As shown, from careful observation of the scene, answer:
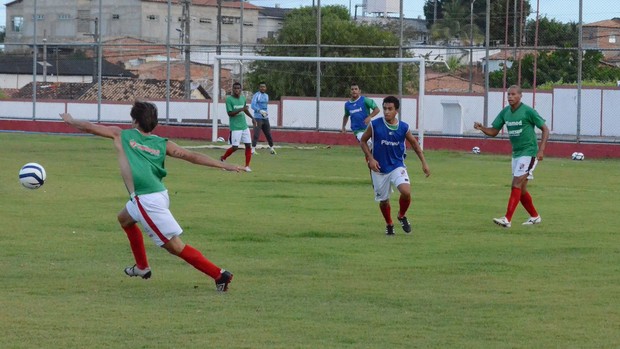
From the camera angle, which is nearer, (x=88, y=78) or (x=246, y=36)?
(x=246, y=36)

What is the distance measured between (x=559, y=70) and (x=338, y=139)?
31.1 ft

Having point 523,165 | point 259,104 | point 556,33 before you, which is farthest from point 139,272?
point 556,33

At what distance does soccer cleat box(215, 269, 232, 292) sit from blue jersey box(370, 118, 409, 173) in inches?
193

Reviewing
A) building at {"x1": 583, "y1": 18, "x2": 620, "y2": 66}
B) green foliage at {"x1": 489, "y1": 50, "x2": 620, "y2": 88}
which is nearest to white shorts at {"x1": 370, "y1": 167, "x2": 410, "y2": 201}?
building at {"x1": 583, "y1": 18, "x2": 620, "y2": 66}

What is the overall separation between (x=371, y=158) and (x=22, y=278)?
5310mm

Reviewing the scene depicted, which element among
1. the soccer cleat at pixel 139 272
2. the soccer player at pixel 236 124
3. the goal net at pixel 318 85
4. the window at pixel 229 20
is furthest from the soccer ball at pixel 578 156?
the window at pixel 229 20

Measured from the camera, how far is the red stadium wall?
102 feet

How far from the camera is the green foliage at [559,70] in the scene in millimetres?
34438

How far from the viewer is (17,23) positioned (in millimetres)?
65688

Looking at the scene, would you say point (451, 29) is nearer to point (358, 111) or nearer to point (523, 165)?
point (358, 111)

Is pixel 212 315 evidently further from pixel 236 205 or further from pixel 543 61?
pixel 543 61

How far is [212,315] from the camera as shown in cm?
905

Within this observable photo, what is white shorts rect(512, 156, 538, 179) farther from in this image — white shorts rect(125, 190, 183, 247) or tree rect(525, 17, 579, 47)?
tree rect(525, 17, 579, 47)

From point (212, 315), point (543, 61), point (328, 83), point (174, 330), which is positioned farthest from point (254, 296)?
point (328, 83)
